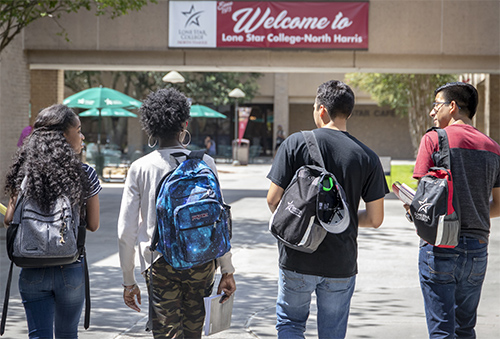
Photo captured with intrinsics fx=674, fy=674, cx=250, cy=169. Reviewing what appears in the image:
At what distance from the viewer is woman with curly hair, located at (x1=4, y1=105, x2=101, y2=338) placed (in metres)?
3.61

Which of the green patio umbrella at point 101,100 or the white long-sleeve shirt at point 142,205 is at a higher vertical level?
the green patio umbrella at point 101,100

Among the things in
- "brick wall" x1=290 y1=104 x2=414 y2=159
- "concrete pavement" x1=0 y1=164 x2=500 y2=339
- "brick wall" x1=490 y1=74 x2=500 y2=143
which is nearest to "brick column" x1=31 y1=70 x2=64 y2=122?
"concrete pavement" x1=0 y1=164 x2=500 y2=339

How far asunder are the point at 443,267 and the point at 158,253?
1690mm

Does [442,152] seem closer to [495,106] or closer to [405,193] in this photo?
[405,193]

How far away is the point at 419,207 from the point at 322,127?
76 cm

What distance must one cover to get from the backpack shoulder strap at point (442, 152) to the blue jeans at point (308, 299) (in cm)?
90

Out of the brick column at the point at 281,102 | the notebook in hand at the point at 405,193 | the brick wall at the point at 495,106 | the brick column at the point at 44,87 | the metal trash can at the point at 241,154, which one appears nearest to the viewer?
the notebook in hand at the point at 405,193

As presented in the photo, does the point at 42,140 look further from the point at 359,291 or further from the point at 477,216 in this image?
the point at 359,291

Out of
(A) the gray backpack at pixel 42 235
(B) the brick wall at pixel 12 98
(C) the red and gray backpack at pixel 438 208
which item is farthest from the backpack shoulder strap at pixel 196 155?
(B) the brick wall at pixel 12 98

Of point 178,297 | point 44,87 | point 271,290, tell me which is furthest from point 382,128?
point 178,297

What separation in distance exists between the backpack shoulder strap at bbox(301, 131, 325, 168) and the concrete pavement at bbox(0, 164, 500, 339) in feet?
8.09

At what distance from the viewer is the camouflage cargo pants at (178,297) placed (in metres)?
3.68

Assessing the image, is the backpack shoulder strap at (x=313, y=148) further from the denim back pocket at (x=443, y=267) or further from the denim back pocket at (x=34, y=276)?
the denim back pocket at (x=34, y=276)

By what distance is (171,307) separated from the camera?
3.70 metres
